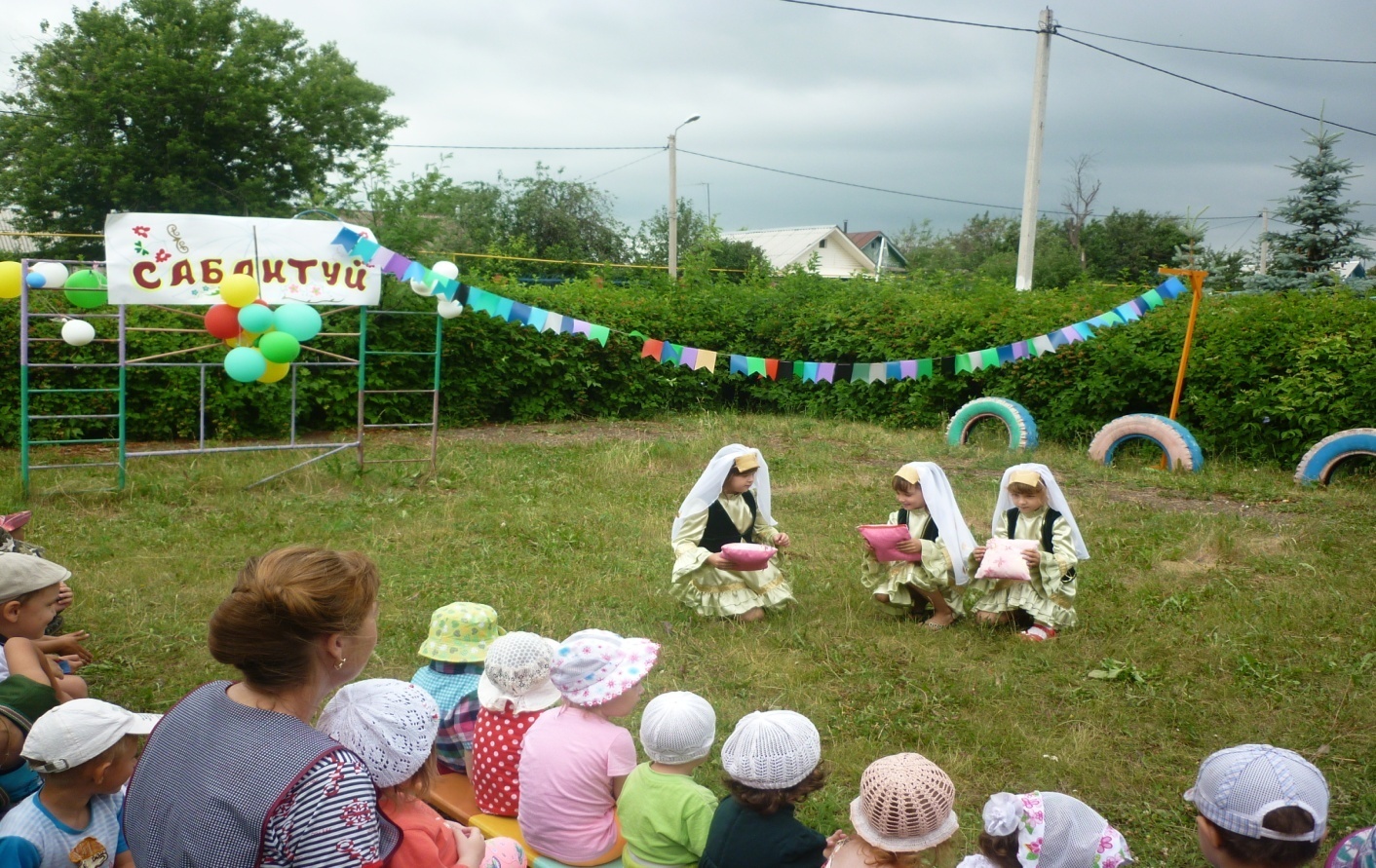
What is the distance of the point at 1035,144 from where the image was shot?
15.7 metres

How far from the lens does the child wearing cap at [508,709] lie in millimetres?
3363

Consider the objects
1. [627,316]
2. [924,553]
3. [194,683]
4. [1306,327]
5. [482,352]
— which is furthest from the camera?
[627,316]

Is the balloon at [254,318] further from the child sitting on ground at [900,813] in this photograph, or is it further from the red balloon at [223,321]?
the child sitting on ground at [900,813]

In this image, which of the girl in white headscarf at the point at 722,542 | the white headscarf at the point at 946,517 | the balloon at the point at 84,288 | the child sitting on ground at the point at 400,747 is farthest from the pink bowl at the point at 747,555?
the balloon at the point at 84,288

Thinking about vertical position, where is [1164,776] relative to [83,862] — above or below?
below

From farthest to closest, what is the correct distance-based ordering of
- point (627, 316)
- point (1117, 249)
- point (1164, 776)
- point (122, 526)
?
point (1117, 249), point (627, 316), point (122, 526), point (1164, 776)

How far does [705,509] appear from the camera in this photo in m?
6.03

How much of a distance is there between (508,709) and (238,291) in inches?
225

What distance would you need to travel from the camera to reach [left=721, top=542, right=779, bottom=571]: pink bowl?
5734 millimetres

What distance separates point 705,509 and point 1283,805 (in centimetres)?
401

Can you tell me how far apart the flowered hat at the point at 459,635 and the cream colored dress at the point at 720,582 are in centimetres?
226

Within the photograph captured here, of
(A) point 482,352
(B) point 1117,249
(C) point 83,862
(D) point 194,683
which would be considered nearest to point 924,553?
(D) point 194,683

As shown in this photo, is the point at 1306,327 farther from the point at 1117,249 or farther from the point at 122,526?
the point at 1117,249

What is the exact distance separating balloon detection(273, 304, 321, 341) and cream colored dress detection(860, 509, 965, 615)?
15.7 ft
